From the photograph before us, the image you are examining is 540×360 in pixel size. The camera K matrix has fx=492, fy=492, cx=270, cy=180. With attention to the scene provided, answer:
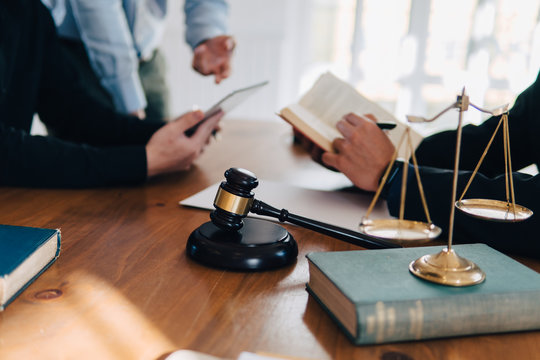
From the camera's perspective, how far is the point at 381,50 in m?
4.51

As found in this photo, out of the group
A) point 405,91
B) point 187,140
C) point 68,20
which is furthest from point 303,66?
point 187,140

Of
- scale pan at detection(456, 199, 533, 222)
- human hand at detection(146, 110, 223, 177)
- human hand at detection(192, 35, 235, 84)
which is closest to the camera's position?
scale pan at detection(456, 199, 533, 222)

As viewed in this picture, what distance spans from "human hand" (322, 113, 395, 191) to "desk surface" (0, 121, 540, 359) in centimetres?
25

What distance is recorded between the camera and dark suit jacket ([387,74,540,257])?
78cm

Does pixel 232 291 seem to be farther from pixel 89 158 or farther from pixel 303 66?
pixel 303 66

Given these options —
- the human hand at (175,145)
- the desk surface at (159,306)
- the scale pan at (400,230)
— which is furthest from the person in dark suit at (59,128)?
the scale pan at (400,230)

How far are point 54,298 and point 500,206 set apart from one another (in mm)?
581

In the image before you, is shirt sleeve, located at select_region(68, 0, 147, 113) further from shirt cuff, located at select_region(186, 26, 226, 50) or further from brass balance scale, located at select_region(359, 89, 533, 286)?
brass balance scale, located at select_region(359, 89, 533, 286)

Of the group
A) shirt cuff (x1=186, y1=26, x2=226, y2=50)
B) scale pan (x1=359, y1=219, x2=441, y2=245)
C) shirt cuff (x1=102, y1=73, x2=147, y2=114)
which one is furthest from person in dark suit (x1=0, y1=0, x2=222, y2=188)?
scale pan (x1=359, y1=219, x2=441, y2=245)

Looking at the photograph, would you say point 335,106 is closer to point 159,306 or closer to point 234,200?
point 234,200

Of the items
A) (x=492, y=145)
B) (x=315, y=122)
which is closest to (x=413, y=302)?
(x=315, y=122)

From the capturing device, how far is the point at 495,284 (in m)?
0.55

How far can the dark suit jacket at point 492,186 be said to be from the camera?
0.78 m

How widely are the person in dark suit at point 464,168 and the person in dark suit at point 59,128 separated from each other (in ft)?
1.27
